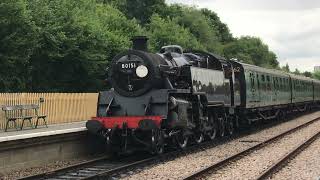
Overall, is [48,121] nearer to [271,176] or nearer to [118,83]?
[118,83]

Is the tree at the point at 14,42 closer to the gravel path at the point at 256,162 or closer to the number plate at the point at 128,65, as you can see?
the number plate at the point at 128,65

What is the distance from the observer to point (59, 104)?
20.9m

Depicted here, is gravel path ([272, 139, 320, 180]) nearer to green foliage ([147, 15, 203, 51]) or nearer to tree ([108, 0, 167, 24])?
green foliage ([147, 15, 203, 51])

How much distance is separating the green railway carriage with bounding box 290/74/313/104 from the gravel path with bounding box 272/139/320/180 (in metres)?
18.3

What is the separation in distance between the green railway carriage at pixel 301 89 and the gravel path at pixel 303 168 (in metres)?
18.3

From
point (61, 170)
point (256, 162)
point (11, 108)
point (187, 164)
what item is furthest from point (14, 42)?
point (256, 162)

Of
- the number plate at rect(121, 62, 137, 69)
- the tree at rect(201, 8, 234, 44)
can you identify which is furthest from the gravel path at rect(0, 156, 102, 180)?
the tree at rect(201, 8, 234, 44)

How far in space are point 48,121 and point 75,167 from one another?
820cm

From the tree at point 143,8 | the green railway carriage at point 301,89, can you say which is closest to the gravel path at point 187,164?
the green railway carriage at point 301,89

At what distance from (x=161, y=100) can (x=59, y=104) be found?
8.20 meters

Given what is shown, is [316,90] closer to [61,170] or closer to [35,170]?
[35,170]

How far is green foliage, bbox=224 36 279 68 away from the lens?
9612 cm

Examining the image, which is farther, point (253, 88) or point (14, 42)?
point (14, 42)

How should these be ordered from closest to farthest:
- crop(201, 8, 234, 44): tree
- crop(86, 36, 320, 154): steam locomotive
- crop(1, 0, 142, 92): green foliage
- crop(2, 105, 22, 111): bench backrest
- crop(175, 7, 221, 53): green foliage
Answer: crop(86, 36, 320, 154): steam locomotive, crop(2, 105, 22, 111): bench backrest, crop(1, 0, 142, 92): green foliage, crop(175, 7, 221, 53): green foliage, crop(201, 8, 234, 44): tree
